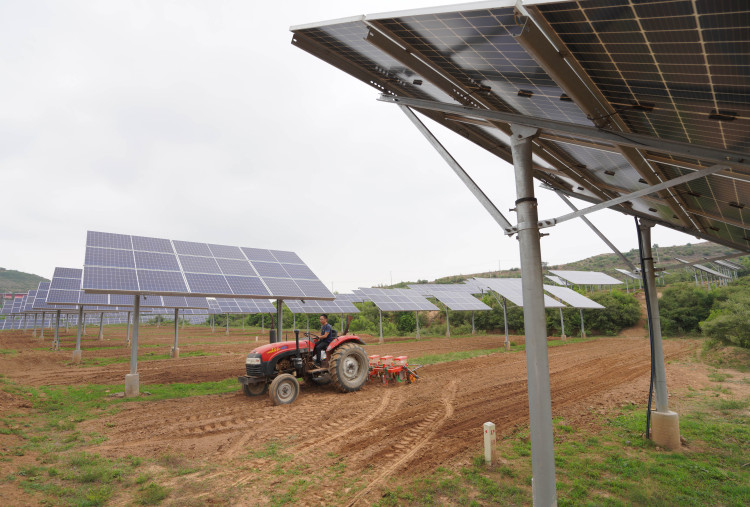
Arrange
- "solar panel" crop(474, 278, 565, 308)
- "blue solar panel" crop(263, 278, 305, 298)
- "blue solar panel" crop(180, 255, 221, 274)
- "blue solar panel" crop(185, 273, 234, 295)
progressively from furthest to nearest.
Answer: "solar panel" crop(474, 278, 565, 308) < "blue solar panel" crop(263, 278, 305, 298) < "blue solar panel" crop(180, 255, 221, 274) < "blue solar panel" crop(185, 273, 234, 295)

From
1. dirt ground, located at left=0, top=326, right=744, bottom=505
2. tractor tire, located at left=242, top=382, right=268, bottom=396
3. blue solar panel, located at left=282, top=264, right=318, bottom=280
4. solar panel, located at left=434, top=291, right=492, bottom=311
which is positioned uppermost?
blue solar panel, located at left=282, top=264, right=318, bottom=280

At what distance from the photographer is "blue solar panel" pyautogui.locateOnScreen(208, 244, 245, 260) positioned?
52.2ft

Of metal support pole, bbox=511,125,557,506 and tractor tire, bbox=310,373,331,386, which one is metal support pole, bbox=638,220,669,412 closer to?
metal support pole, bbox=511,125,557,506

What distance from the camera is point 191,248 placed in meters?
15.6

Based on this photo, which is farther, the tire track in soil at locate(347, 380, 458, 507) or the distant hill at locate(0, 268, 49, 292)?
the distant hill at locate(0, 268, 49, 292)

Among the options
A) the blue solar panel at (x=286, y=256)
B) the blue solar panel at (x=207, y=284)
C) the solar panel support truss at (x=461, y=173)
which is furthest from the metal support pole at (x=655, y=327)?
the blue solar panel at (x=286, y=256)

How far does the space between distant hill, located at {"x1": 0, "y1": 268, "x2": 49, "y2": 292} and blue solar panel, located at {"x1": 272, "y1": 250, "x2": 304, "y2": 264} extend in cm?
15604

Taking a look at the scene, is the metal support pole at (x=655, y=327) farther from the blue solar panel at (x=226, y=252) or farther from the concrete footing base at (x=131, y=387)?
the blue solar panel at (x=226, y=252)

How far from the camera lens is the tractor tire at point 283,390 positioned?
9.80m

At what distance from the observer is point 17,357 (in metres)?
20.7

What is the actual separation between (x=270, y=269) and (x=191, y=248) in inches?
125

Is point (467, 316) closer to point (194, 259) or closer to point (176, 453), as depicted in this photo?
point (194, 259)

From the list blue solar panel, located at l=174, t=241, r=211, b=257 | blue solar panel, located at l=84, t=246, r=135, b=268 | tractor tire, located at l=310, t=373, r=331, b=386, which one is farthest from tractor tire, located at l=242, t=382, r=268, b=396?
blue solar panel, located at l=174, t=241, r=211, b=257

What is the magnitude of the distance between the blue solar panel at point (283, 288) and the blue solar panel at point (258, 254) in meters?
2.13
